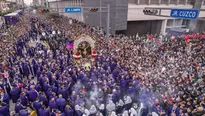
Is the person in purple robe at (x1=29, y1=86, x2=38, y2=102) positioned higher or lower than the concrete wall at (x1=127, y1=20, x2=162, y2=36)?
Answer: lower

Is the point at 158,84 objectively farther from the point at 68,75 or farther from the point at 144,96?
the point at 68,75

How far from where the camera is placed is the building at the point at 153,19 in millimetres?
24953

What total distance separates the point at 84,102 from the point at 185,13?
7755 millimetres

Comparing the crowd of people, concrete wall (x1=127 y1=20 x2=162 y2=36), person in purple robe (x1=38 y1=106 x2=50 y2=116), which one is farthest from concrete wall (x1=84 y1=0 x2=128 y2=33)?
person in purple robe (x1=38 y1=106 x2=50 y2=116)

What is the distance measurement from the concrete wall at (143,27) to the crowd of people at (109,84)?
11.5m

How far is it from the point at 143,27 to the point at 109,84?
20605mm

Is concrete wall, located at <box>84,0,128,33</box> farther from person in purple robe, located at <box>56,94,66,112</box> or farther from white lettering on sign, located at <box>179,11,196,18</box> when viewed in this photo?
person in purple robe, located at <box>56,94,66,112</box>

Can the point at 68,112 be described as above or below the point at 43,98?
below

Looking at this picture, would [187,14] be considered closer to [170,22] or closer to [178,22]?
[170,22]

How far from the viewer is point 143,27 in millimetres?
27578

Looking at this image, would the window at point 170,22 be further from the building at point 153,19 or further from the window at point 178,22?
the window at point 178,22

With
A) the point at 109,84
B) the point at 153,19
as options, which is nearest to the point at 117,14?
the point at 153,19

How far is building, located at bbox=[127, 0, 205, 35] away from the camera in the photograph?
24953 millimetres

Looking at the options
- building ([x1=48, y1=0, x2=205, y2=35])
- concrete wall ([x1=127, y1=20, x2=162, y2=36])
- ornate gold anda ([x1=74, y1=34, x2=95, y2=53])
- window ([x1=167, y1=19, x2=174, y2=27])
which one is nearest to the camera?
ornate gold anda ([x1=74, y1=34, x2=95, y2=53])
